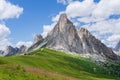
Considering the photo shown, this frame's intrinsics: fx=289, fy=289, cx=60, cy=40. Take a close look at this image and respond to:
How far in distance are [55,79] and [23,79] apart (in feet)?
15.2

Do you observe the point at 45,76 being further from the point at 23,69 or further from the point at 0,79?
the point at 0,79

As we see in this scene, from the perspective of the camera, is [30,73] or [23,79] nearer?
[23,79]

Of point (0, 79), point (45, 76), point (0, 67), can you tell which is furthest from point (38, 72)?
point (0, 79)

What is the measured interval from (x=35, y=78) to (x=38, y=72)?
3.30 metres

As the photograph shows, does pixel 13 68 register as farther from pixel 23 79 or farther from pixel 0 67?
pixel 23 79

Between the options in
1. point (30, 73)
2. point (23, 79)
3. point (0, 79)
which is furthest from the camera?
point (30, 73)

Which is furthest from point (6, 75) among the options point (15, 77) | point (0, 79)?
point (0, 79)

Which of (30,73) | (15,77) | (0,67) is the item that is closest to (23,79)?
(15,77)

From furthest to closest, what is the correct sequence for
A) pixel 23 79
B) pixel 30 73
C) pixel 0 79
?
pixel 30 73, pixel 23 79, pixel 0 79

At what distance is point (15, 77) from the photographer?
101ft

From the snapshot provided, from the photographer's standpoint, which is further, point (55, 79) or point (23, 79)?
point (55, 79)

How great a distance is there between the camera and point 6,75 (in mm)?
30891

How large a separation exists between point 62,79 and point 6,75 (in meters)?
7.03

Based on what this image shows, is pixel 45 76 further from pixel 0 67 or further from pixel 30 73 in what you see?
pixel 0 67
